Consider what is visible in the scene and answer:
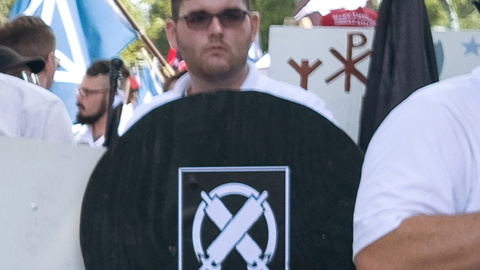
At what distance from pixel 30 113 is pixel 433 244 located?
164 centimetres

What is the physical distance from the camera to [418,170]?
5.60 ft

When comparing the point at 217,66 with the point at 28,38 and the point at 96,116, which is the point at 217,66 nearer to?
the point at 28,38

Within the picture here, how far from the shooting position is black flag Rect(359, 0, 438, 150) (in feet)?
9.49

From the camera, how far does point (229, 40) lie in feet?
10.1

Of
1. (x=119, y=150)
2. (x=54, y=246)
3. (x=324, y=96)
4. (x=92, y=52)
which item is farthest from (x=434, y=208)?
(x=92, y=52)

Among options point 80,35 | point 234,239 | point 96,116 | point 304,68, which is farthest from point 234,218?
point 80,35

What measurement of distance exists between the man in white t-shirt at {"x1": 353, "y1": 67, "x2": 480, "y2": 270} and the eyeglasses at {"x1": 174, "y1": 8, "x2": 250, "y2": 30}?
1.39 m

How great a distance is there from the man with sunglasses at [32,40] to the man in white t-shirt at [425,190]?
275 centimetres

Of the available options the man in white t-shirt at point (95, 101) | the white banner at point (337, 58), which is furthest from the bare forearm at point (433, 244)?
the man in white t-shirt at point (95, 101)

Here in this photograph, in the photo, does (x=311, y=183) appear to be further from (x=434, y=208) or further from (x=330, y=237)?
(x=434, y=208)

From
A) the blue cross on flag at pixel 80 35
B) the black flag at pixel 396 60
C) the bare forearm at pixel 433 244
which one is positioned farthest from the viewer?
the blue cross on flag at pixel 80 35

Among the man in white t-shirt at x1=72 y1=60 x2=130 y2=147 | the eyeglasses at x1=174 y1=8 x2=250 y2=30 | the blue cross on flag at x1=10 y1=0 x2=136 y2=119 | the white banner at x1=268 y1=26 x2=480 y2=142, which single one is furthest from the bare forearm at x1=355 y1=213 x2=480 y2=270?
the blue cross on flag at x1=10 y1=0 x2=136 y2=119

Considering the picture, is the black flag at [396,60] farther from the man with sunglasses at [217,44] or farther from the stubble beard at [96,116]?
the stubble beard at [96,116]

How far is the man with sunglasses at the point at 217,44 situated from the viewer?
304cm
